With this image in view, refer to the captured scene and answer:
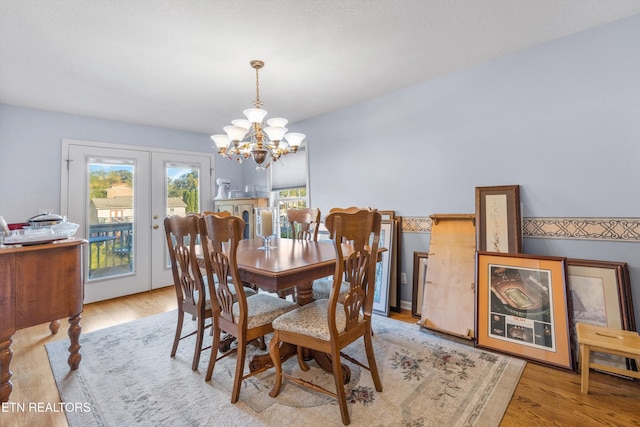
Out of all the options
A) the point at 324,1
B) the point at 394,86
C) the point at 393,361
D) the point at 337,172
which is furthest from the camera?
the point at 337,172

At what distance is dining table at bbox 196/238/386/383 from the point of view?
158 cm

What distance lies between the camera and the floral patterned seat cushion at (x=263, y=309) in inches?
68.7

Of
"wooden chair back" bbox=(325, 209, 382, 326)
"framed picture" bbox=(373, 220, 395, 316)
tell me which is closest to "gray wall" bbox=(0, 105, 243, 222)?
"framed picture" bbox=(373, 220, 395, 316)

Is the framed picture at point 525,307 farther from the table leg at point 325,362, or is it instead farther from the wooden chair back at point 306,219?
the wooden chair back at point 306,219

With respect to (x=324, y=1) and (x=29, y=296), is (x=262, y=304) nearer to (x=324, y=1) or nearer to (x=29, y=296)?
(x=29, y=296)

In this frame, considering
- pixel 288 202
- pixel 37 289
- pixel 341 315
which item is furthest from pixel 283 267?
pixel 288 202

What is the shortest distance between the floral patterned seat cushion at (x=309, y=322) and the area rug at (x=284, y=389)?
1.48 feet

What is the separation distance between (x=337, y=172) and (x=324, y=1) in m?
2.20

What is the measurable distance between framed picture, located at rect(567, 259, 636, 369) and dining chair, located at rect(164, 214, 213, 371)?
2.56 m

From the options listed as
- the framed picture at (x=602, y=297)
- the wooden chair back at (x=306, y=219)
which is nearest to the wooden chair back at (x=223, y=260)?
the wooden chair back at (x=306, y=219)

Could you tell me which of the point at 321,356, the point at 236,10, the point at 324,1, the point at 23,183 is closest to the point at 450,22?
the point at 324,1

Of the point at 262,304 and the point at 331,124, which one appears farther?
the point at 331,124

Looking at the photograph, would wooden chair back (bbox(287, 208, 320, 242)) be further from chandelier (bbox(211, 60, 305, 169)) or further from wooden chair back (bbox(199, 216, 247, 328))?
wooden chair back (bbox(199, 216, 247, 328))

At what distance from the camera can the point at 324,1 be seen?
1.78m
